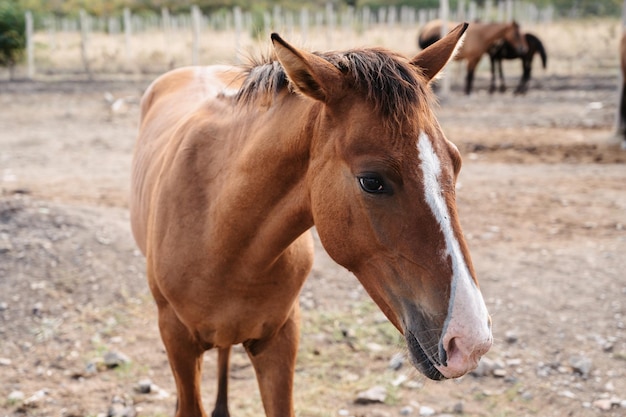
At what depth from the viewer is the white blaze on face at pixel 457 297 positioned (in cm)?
163

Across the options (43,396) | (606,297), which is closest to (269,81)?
(43,396)

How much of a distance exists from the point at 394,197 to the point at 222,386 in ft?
6.53

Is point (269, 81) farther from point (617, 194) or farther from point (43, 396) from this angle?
point (617, 194)

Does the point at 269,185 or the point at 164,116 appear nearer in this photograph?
the point at 269,185

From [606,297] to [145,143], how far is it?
333 centimetres

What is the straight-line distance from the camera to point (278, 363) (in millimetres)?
2590

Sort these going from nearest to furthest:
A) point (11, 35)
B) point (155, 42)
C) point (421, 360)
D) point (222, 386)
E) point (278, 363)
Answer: point (421, 360)
point (278, 363)
point (222, 386)
point (11, 35)
point (155, 42)

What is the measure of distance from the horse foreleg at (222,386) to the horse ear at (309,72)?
189 centimetres

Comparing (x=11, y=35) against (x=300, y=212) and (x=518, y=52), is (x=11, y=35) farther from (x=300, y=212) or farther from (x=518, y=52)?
(x=300, y=212)

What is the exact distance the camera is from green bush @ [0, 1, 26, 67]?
1795cm

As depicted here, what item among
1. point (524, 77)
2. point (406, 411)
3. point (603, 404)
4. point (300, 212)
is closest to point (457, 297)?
point (300, 212)

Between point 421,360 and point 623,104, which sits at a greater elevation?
point 421,360

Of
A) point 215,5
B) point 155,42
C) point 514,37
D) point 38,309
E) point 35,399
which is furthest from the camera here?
point 215,5

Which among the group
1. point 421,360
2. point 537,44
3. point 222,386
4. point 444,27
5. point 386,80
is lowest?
point 222,386
